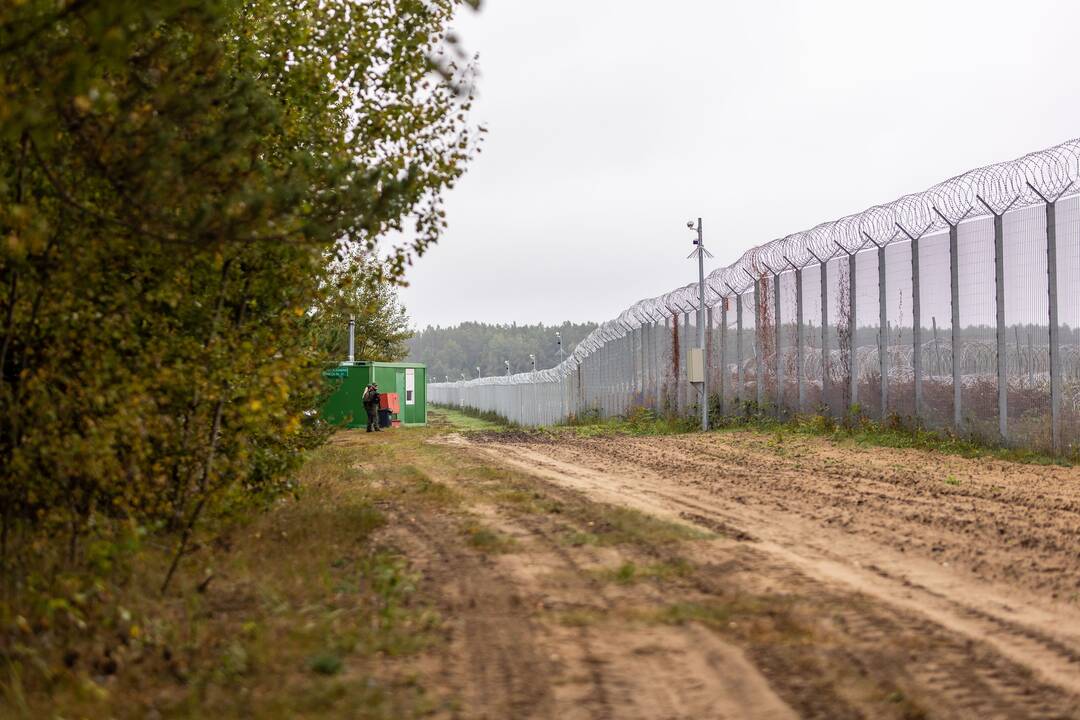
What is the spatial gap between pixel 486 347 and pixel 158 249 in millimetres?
165570

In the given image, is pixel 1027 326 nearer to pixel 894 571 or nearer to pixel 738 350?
pixel 894 571

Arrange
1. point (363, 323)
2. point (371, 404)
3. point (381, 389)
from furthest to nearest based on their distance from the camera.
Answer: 1. point (363, 323)
2. point (381, 389)
3. point (371, 404)

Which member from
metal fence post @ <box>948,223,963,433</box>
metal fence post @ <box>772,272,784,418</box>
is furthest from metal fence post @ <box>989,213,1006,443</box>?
metal fence post @ <box>772,272,784,418</box>

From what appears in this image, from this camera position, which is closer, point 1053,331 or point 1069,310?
point 1069,310

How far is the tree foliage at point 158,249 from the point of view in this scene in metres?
5.01

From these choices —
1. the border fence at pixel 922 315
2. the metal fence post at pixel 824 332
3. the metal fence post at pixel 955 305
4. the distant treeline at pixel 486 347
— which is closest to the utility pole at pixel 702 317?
the border fence at pixel 922 315

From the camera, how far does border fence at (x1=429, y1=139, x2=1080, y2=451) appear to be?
15.0m

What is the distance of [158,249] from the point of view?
6.06m

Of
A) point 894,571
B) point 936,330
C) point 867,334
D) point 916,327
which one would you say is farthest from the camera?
point 867,334

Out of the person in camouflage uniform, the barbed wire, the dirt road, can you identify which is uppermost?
the barbed wire

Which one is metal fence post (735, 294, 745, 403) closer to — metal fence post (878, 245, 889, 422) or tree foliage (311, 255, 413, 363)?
metal fence post (878, 245, 889, 422)

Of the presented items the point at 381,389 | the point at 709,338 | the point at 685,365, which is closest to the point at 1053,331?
the point at 709,338

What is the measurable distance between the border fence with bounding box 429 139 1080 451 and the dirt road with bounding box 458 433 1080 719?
83.9 inches

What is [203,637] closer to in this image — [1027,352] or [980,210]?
[1027,352]
